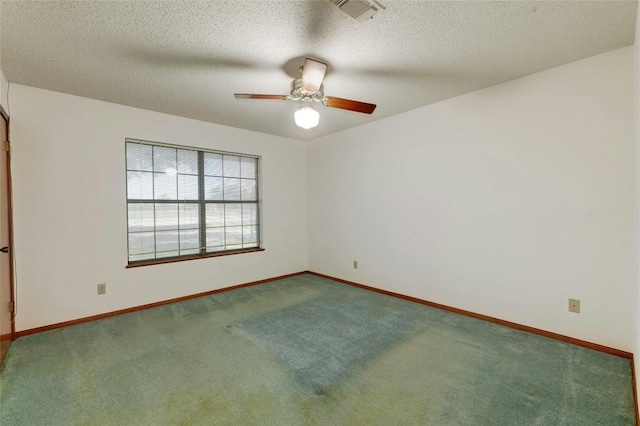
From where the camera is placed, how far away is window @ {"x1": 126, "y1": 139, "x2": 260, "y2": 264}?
3672mm

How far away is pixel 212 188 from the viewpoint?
14.3 ft

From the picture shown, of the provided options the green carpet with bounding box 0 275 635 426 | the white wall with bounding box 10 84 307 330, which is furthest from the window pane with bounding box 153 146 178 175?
the green carpet with bounding box 0 275 635 426

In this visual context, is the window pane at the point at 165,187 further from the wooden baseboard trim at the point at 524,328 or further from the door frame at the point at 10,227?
the wooden baseboard trim at the point at 524,328

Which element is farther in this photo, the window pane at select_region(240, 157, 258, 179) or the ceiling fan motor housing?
the window pane at select_region(240, 157, 258, 179)

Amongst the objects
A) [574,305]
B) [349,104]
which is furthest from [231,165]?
[574,305]

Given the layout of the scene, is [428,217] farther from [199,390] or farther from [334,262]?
[199,390]

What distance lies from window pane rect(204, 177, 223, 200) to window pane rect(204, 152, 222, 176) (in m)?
0.09

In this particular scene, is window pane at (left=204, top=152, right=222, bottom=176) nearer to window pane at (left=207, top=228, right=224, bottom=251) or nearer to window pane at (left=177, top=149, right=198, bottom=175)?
window pane at (left=177, top=149, right=198, bottom=175)

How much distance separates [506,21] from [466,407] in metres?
2.54

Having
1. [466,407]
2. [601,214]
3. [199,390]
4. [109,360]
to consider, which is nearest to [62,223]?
[109,360]

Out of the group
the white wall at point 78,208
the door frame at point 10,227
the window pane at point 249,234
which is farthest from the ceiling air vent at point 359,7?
the window pane at point 249,234

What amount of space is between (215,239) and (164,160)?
1.33m

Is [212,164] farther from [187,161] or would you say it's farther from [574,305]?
[574,305]

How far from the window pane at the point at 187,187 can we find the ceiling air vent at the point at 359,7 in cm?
321
